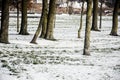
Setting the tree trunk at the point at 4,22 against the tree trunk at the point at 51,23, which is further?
the tree trunk at the point at 51,23

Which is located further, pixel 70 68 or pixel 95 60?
pixel 95 60

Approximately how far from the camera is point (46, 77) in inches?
530

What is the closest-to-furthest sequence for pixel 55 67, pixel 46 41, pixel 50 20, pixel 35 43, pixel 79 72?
pixel 79 72 < pixel 55 67 < pixel 35 43 < pixel 46 41 < pixel 50 20

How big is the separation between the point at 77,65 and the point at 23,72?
139 inches

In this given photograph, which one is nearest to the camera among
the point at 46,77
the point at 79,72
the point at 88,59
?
the point at 46,77

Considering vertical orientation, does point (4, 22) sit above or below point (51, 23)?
above

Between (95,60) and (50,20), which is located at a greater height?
(50,20)

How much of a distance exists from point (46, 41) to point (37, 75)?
601 inches

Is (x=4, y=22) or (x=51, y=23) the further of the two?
(x=51, y=23)

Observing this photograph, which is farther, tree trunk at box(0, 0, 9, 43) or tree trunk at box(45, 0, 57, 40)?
tree trunk at box(45, 0, 57, 40)

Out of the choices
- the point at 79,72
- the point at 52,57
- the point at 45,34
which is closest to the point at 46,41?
the point at 45,34

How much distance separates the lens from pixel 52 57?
19.1m

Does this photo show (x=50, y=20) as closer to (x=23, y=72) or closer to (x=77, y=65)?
(x=77, y=65)

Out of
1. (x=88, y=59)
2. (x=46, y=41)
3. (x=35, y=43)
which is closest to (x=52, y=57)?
(x=88, y=59)
